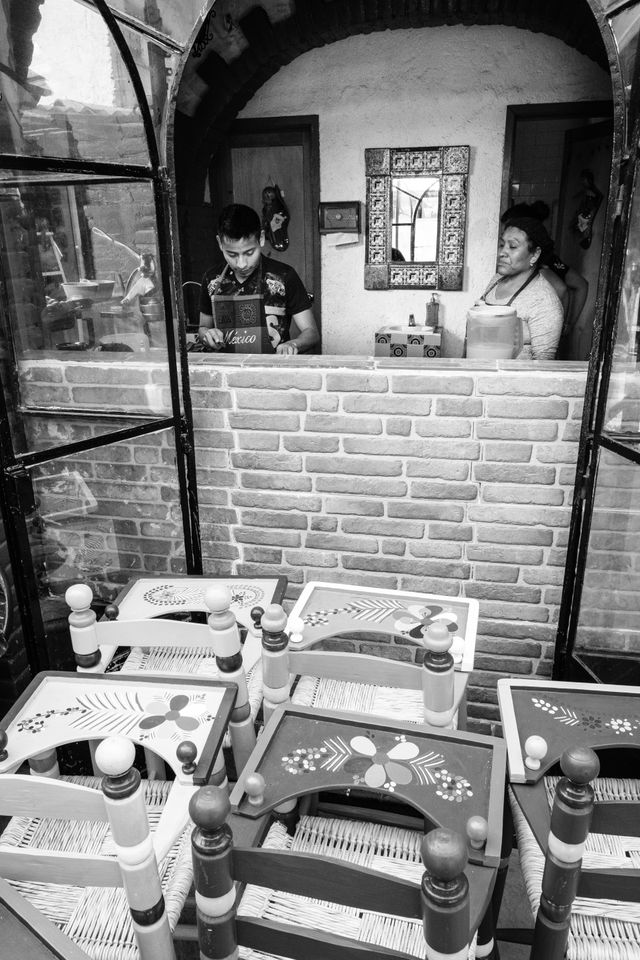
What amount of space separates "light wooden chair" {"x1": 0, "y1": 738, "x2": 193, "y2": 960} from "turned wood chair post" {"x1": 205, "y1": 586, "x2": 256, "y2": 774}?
0.35m

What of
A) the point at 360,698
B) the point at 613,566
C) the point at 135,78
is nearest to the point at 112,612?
the point at 360,698

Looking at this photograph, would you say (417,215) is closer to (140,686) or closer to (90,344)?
(90,344)

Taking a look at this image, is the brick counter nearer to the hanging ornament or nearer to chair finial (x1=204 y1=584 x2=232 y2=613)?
chair finial (x1=204 y1=584 x2=232 y2=613)

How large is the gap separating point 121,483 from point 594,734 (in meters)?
1.66

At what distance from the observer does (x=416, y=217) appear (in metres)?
4.17

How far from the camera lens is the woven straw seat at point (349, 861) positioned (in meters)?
1.34

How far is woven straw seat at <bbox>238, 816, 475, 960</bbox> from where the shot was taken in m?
1.34

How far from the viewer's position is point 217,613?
5.50ft

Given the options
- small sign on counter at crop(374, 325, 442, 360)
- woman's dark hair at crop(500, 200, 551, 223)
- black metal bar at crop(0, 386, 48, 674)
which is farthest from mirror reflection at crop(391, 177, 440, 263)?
black metal bar at crop(0, 386, 48, 674)

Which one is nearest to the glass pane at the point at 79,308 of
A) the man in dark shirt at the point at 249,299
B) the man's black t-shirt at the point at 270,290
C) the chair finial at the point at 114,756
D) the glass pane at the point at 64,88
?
the glass pane at the point at 64,88

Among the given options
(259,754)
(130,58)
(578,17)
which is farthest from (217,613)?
(578,17)

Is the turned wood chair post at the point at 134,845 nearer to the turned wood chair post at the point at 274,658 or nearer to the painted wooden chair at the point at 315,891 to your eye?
the painted wooden chair at the point at 315,891

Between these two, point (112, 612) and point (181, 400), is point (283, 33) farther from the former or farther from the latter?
point (112, 612)

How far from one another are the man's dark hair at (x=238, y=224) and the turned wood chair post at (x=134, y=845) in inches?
86.1
